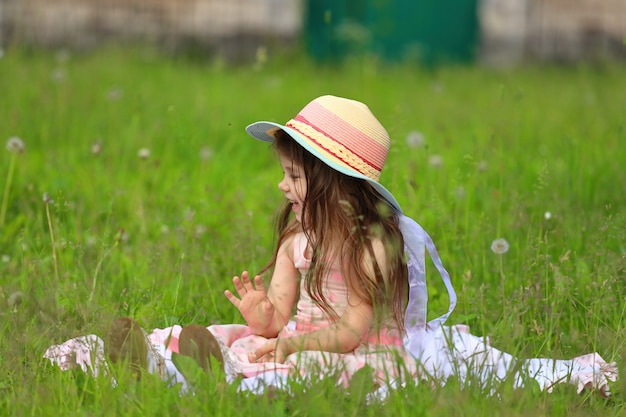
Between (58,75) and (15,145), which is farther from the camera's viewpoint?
(58,75)

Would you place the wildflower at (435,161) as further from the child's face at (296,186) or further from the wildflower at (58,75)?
the wildflower at (58,75)

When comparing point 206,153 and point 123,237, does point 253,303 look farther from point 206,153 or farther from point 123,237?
point 206,153

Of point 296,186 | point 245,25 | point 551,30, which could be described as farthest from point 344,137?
point 551,30

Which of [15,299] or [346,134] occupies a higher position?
[346,134]

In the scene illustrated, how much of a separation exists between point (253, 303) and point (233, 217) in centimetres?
133

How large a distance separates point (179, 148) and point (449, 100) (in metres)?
2.70

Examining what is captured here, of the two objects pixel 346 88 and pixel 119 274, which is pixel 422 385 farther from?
pixel 346 88

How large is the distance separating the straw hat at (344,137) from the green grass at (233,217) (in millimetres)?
570

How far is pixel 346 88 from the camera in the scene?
284 inches

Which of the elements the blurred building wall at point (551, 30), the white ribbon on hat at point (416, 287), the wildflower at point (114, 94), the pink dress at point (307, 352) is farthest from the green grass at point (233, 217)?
the blurred building wall at point (551, 30)

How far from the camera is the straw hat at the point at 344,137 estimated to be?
A: 2715 millimetres

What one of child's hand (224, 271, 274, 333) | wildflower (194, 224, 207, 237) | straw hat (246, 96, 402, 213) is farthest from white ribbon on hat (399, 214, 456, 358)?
wildflower (194, 224, 207, 237)

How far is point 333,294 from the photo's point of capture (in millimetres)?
2836

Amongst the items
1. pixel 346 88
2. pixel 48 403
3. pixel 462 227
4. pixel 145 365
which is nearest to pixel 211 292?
pixel 145 365
